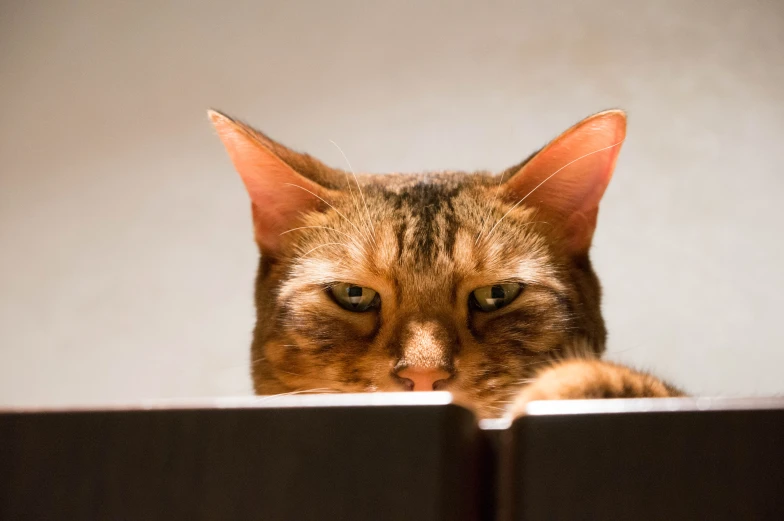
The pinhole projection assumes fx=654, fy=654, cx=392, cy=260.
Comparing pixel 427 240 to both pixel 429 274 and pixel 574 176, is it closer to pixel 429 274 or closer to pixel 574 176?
pixel 429 274

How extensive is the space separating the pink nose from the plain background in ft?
2.97

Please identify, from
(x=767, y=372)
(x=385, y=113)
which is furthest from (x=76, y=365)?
(x=767, y=372)

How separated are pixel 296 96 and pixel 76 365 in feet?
3.31

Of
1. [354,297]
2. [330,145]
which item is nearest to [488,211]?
[354,297]

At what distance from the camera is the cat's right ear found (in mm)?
1137

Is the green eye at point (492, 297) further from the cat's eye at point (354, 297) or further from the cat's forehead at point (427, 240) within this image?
the cat's eye at point (354, 297)

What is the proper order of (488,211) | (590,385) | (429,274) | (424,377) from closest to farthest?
Result: 1. (590,385)
2. (424,377)
3. (429,274)
4. (488,211)

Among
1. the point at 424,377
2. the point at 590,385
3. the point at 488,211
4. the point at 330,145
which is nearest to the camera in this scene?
the point at 590,385

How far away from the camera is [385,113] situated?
1812 millimetres

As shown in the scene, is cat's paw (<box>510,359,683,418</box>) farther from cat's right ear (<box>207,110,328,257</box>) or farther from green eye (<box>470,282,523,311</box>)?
cat's right ear (<box>207,110,328,257</box>)

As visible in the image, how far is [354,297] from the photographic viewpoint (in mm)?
1073

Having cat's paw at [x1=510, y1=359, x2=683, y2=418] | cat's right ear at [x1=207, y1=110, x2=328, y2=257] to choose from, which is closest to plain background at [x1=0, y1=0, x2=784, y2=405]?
cat's right ear at [x1=207, y1=110, x2=328, y2=257]

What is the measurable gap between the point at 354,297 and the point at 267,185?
299 mm

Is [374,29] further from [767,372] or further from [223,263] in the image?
[767,372]
